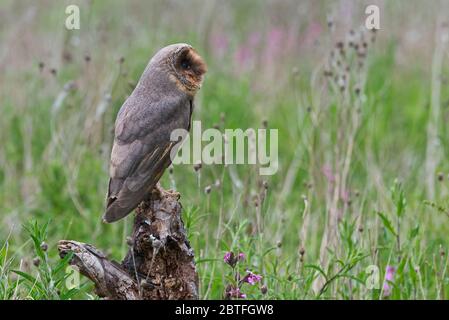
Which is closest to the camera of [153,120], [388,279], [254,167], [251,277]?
[251,277]

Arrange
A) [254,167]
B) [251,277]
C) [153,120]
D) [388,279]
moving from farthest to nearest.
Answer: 1. [254,167]
2. [388,279]
3. [153,120]
4. [251,277]

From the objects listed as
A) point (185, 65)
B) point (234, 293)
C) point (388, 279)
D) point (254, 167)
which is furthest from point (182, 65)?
point (388, 279)

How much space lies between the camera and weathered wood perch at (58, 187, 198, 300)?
3.70 metres

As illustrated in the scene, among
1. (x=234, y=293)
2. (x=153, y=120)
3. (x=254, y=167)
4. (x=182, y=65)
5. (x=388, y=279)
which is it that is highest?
(x=182, y=65)

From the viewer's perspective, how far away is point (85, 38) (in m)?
8.77

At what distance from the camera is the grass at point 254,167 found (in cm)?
459

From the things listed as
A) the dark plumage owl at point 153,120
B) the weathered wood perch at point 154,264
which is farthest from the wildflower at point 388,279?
the dark plumage owl at point 153,120

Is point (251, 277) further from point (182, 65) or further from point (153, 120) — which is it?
point (182, 65)

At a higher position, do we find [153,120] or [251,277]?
[153,120]

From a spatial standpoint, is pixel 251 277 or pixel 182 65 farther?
pixel 182 65

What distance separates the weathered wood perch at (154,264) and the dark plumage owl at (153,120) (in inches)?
5.4

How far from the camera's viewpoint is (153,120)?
4086 mm

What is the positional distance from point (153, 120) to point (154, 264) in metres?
0.72
